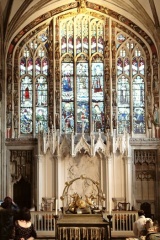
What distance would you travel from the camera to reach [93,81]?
80.3ft

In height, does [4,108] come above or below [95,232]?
above

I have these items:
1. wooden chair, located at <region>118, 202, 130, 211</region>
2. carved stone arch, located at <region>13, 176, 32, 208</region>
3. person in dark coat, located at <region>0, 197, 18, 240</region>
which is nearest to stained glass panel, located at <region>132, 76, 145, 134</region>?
wooden chair, located at <region>118, 202, 130, 211</region>

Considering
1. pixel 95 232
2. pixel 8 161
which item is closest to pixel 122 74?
pixel 8 161

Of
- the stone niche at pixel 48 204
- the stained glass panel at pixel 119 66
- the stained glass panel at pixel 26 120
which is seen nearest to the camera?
the stone niche at pixel 48 204

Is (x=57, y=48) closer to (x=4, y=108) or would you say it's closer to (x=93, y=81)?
(x=93, y=81)

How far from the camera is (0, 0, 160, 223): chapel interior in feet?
75.6

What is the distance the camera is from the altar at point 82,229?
13492 mm

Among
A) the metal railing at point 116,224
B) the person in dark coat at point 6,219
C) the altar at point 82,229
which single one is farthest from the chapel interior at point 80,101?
the person in dark coat at point 6,219

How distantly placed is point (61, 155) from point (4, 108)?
3298 millimetres

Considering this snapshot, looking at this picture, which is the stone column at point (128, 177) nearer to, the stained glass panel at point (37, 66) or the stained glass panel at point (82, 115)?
the stained glass panel at point (82, 115)

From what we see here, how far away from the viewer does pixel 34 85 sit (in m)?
24.3

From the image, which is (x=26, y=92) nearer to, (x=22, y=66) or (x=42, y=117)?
(x=22, y=66)

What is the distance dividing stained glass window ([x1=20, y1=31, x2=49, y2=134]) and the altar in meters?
10.5

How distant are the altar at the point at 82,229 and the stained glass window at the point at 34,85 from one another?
10521 mm
